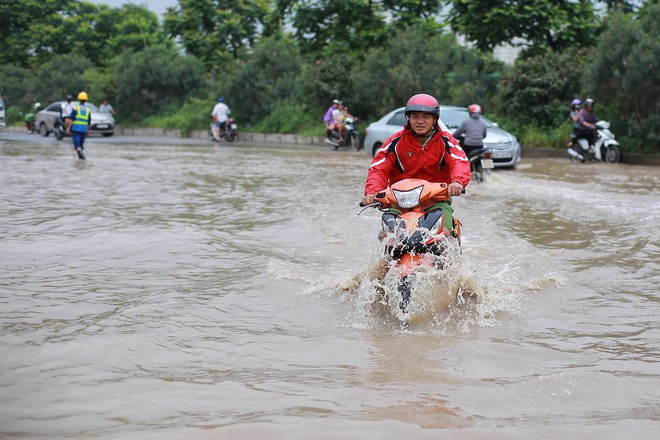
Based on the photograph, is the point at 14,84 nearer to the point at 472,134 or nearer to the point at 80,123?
the point at 80,123

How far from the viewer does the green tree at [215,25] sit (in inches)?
1558

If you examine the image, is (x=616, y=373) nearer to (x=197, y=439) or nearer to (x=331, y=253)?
(x=197, y=439)

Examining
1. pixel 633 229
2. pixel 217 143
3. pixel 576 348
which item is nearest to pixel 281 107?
pixel 217 143

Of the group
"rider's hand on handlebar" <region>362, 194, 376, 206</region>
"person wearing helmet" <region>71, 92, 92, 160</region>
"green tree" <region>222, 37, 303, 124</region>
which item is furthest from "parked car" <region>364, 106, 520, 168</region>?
"green tree" <region>222, 37, 303, 124</region>

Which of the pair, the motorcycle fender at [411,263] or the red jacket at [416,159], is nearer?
the motorcycle fender at [411,263]

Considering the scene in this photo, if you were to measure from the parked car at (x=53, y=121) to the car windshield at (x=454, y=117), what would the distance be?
1901 centimetres

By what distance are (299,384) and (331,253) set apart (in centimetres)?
414

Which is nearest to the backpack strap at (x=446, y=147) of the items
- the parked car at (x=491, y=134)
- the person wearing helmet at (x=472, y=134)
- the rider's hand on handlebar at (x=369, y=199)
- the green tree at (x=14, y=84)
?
the rider's hand on handlebar at (x=369, y=199)

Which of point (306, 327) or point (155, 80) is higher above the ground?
point (155, 80)

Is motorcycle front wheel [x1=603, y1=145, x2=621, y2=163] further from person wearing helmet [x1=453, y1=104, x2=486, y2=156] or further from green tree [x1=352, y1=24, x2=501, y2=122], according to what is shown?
person wearing helmet [x1=453, y1=104, x2=486, y2=156]

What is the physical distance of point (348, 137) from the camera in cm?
2630

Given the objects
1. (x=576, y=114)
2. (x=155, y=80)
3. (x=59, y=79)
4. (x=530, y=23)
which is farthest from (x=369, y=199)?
(x=59, y=79)

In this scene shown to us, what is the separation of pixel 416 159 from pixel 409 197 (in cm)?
54

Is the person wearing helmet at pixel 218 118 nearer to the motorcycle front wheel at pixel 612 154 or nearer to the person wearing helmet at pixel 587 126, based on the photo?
the person wearing helmet at pixel 587 126
